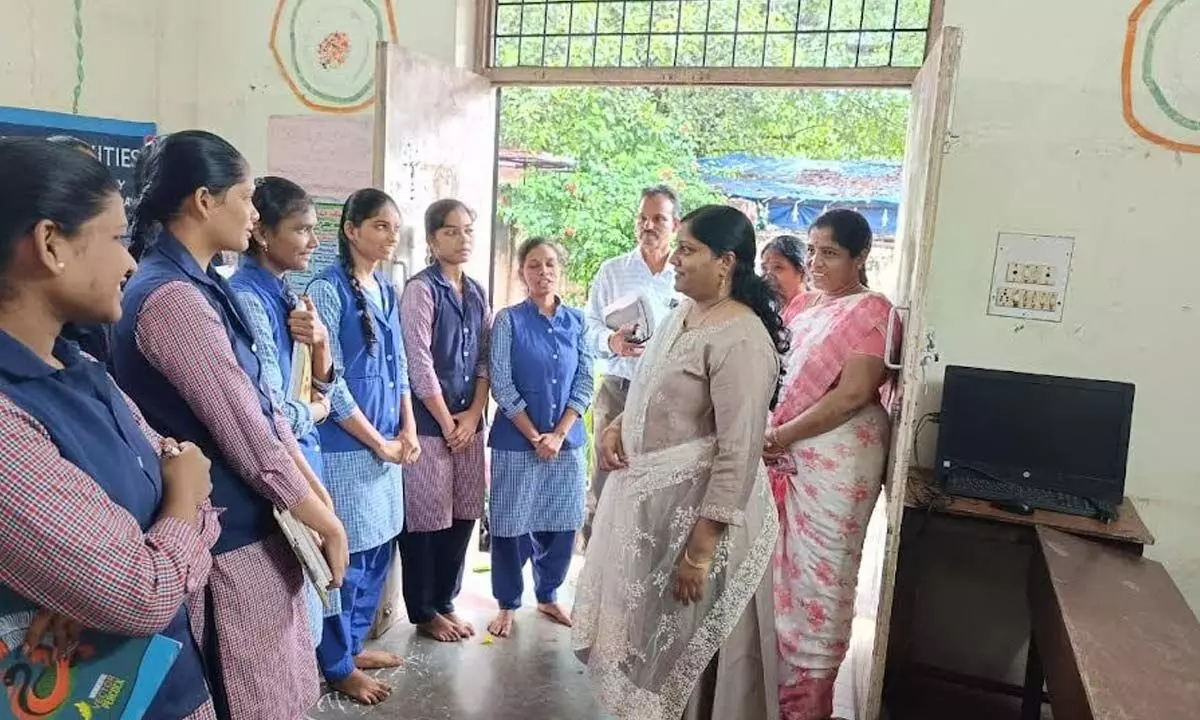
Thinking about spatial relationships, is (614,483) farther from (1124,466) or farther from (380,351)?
(1124,466)

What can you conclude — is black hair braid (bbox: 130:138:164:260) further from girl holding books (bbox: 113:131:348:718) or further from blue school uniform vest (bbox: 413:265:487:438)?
blue school uniform vest (bbox: 413:265:487:438)

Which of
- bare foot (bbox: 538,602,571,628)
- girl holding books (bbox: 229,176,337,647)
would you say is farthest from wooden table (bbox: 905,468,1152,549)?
girl holding books (bbox: 229,176,337,647)

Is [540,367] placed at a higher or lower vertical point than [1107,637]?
higher

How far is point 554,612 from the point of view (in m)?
3.04

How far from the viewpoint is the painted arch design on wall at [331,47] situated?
10.6 feet

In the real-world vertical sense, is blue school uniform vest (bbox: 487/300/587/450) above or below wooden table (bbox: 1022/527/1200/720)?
above

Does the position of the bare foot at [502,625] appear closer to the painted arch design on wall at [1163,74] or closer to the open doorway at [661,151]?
the painted arch design on wall at [1163,74]

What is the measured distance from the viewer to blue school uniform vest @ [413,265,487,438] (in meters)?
2.67

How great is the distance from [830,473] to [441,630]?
143cm

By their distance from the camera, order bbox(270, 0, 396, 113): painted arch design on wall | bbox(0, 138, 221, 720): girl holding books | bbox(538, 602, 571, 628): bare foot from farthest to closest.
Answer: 1. bbox(270, 0, 396, 113): painted arch design on wall
2. bbox(538, 602, 571, 628): bare foot
3. bbox(0, 138, 221, 720): girl holding books

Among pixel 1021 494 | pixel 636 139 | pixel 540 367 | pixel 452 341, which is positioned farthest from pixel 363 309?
pixel 636 139

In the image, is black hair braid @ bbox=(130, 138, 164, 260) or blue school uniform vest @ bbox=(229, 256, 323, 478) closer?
black hair braid @ bbox=(130, 138, 164, 260)

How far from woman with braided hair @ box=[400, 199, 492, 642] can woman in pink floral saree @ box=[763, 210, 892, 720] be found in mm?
1013

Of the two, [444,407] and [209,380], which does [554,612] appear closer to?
[444,407]
